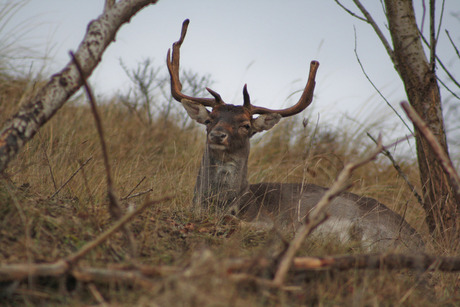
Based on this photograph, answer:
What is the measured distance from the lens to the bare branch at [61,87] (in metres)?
2.55

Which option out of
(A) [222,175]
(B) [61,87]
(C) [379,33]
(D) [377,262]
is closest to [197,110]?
(A) [222,175]

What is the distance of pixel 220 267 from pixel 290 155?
6.60 m

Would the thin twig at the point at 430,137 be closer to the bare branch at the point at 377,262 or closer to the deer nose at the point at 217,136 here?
the bare branch at the point at 377,262

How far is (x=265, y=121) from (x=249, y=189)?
33.1 inches

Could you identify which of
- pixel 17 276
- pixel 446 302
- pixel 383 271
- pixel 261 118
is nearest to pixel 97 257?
pixel 17 276

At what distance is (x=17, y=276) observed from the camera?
2041 mm

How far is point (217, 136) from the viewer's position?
187 inches

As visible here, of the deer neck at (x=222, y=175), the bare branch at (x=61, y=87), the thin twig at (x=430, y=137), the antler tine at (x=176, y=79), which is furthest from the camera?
the antler tine at (x=176, y=79)

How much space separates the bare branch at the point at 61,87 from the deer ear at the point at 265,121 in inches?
94.9

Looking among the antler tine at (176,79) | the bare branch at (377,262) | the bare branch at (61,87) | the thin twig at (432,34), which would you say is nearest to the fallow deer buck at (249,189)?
the antler tine at (176,79)

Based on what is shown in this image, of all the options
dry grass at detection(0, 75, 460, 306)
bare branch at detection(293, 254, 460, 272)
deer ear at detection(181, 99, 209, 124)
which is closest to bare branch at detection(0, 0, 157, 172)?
dry grass at detection(0, 75, 460, 306)

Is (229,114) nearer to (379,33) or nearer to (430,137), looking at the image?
(379,33)

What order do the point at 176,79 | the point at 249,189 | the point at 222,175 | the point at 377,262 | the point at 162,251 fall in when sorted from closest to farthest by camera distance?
the point at 377,262 → the point at 162,251 → the point at 222,175 → the point at 249,189 → the point at 176,79

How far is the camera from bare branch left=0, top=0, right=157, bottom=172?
2555 millimetres
